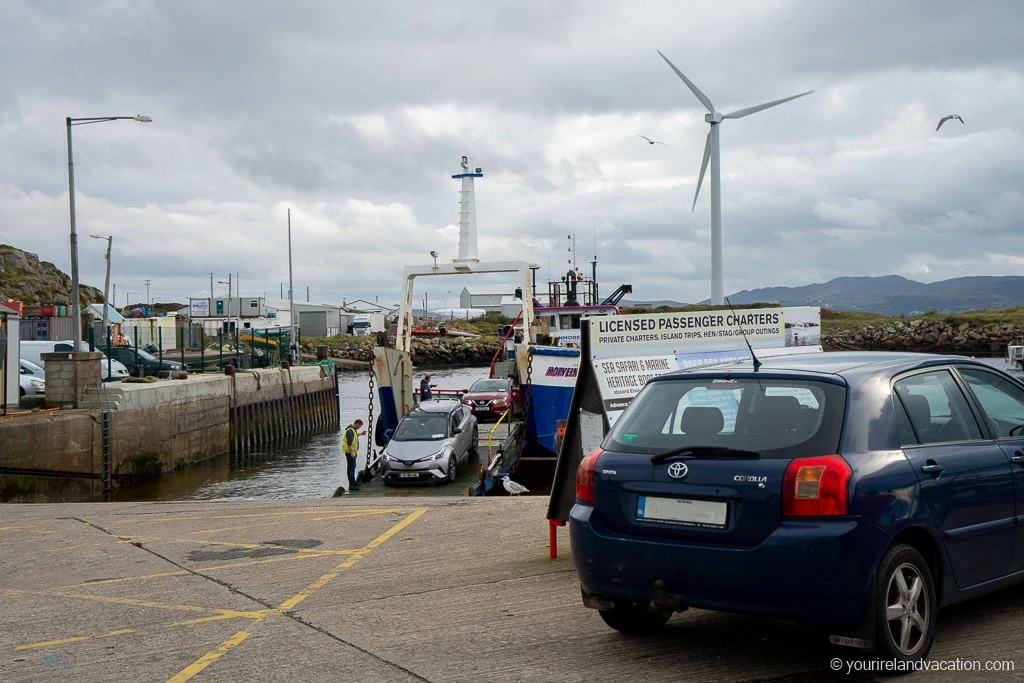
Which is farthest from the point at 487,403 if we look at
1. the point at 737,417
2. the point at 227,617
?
the point at 737,417

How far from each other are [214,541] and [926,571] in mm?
6585

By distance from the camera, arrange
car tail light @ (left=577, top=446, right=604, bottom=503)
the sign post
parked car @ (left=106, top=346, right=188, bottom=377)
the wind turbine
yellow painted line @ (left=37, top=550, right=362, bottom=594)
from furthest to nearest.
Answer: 1. parked car @ (left=106, top=346, right=188, bottom=377)
2. the wind turbine
3. the sign post
4. yellow painted line @ (left=37, top=550, right=362, bottom=594)
5. car tail light @ (left=577, top=446, right=604, bottom=503)

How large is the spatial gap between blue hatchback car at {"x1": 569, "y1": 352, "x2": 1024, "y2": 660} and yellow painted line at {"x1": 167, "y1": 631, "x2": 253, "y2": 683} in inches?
82.3

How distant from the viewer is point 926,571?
4.86 metres

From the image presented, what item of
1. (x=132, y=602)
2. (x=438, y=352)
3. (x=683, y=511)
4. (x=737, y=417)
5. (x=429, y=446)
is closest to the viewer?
(x=683, y=511)

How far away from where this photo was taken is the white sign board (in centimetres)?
871

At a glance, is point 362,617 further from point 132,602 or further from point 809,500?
point 809,500

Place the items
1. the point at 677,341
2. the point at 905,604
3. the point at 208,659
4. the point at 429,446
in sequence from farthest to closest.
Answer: the point at 429,446 < the point at 677,341 < the point at 208,659 < the point at 905,604

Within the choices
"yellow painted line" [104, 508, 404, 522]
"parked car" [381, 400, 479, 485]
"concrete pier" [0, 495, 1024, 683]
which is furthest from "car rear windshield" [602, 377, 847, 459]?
"parked car" [381, 400, 479, 485]

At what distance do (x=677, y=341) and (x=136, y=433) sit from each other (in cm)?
2083

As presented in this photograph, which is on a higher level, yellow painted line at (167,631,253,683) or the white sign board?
the white sign board

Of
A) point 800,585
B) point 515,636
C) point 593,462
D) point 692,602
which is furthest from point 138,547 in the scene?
point 800,585

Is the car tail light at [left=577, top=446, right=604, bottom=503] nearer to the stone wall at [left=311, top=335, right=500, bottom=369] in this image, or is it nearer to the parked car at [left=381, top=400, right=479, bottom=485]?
the parked car at [left=381, top=400, right=479, bottom=485]

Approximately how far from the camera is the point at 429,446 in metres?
22.3
